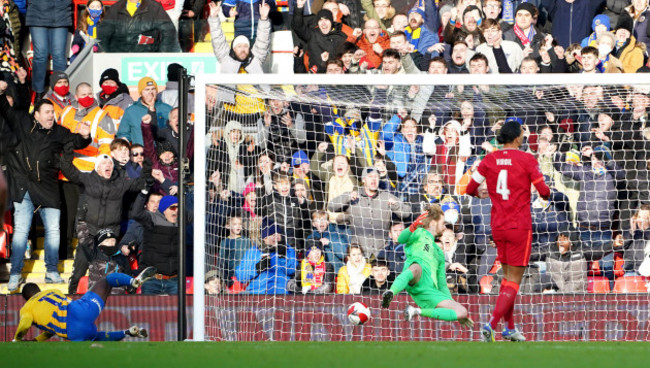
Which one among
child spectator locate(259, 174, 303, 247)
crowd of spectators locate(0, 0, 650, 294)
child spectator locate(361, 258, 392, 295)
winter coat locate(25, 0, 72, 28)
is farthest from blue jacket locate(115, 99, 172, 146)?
child spectator locate(361, 258, 392, 295)

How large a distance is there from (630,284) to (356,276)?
263cm

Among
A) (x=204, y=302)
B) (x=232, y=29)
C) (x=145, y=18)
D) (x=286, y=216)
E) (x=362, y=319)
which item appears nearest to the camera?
(x=362, y=319)

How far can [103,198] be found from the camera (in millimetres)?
10898

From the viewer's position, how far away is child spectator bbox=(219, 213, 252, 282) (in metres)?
10.1

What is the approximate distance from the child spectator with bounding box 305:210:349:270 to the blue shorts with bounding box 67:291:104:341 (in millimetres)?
2278

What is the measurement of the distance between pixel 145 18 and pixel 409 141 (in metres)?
4.21

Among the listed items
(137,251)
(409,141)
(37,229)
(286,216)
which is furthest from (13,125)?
(409,141)

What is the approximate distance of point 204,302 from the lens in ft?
30.1

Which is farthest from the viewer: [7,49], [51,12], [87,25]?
[87,25]

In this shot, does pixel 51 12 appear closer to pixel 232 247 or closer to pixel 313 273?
pixel 232 247

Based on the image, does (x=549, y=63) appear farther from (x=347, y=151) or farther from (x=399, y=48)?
(x=347, y=151)

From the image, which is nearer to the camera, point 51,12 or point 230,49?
point 230,49

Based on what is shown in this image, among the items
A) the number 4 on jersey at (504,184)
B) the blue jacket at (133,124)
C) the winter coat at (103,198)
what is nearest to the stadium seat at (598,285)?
the number 4 on jersey at (504,184)

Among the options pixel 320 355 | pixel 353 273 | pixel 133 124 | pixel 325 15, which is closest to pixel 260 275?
pixel 353 273
